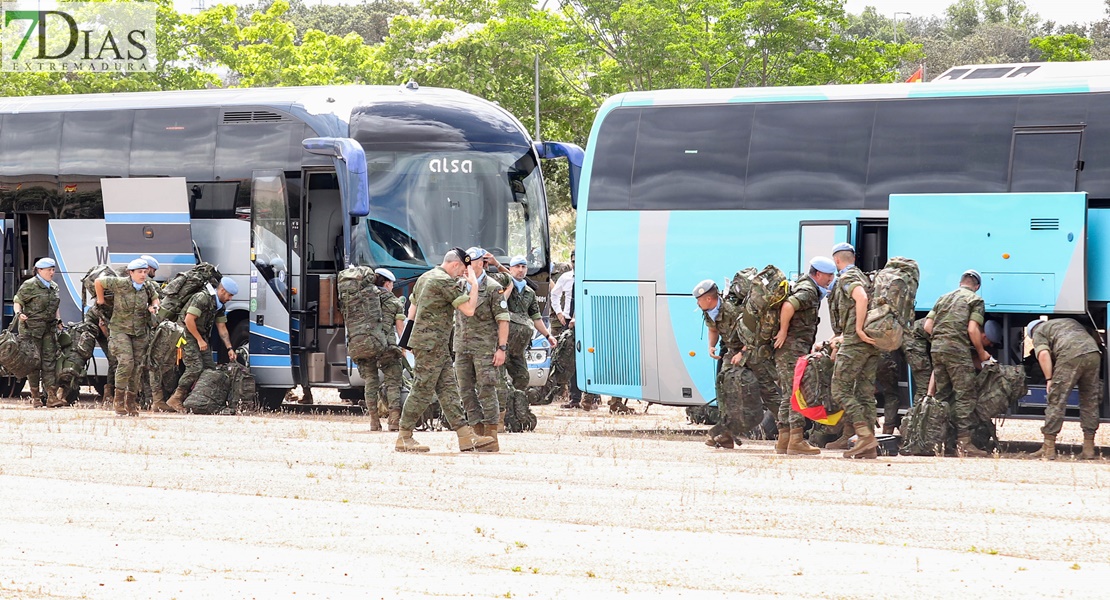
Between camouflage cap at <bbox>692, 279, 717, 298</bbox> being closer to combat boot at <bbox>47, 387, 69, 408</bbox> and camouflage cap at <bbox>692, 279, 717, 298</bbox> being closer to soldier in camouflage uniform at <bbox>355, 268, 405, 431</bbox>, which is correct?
soldier in camouflage uniform at <bbox>355, 268, 405, 431</bbox>

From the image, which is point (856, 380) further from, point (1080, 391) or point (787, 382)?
point (1080, 391)

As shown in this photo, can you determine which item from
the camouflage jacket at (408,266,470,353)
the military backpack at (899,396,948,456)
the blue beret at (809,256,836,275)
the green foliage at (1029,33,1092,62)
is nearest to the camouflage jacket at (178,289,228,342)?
the camouflage jacket at (408,266,470,353)

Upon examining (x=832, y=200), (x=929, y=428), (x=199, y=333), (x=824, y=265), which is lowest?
(x=929, y=428)

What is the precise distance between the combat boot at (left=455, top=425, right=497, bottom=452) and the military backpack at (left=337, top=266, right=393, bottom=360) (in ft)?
7.25

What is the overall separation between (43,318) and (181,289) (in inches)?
86.4

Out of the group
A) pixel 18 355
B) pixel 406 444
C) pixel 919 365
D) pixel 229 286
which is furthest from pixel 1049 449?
pixel 18 355

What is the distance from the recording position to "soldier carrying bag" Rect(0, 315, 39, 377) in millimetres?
19969

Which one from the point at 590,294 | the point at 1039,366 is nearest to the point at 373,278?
the point at 590,294

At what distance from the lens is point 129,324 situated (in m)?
18.3

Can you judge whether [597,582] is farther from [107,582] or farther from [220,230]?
[220,230]

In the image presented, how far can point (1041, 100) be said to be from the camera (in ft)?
49.4

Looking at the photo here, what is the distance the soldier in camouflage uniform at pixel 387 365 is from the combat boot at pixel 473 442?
2209 millimetres

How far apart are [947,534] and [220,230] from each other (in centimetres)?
1195

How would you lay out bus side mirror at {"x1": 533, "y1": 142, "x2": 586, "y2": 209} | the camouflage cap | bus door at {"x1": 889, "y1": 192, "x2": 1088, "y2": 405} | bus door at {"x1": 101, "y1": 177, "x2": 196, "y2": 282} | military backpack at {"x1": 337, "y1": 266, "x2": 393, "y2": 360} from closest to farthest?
1. bus door at {"x1": 889, "y1": 192, "x2": 1088, "y2": 405}
2. the camouflage cap
3. military backpack at {"x1": 337, "y1": 266, "x2": 393, "y2": 360}
4. bus door at {"x1": 101, "y1": 177, "x2": 196, "y2": 282}
5. bus side mirror at {"x1": 533, "y1": 142, "x2": 586, "y2": 209}
